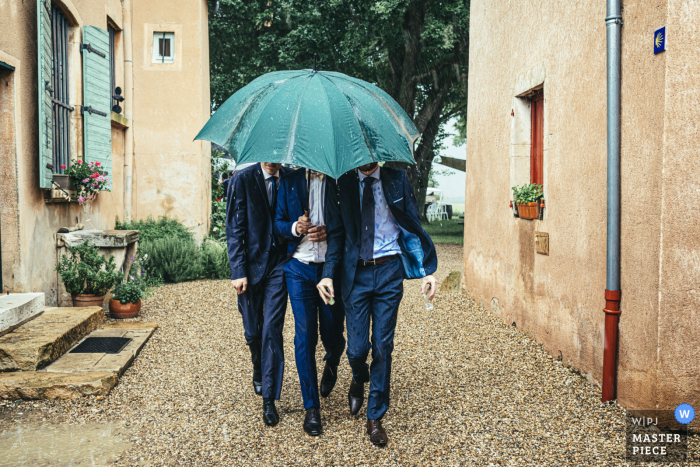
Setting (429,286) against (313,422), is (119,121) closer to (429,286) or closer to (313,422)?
(313,422)

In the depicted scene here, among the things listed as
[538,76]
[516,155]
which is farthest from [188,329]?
[538,76]

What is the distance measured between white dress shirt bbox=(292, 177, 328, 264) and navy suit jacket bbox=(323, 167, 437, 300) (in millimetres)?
117

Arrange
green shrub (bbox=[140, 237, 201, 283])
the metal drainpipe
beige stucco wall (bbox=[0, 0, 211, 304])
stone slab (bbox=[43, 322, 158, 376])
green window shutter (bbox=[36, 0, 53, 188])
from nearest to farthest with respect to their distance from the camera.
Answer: the metal drainpipe < stone slab (bbox=[43, 322, 158, 376]) < beige stucco wall (bbox=[0, 0, 211, 304]) < green window shutter (bbox=[36, 0, 53, 188]) < green shrub (bbox=[140, 237, 201, 283])

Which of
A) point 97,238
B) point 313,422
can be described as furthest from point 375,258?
point 97,238

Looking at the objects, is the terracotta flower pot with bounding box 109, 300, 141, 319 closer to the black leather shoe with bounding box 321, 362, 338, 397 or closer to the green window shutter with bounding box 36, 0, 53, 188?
the green window shutter with bounding box 36, 0, 53, 188

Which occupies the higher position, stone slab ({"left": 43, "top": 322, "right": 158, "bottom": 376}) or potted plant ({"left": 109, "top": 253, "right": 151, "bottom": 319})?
potted plant ({"left": 109, "top": 253, "right": 151, "bottom": 319})

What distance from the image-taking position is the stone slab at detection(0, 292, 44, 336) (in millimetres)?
4676

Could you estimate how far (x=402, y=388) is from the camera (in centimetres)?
445

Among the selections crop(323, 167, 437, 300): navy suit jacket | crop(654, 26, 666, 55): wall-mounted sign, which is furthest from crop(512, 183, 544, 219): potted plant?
crop(323, 167, 437, 300): navy suit jacket

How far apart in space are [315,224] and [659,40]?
92.9 inches

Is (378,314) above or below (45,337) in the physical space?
above

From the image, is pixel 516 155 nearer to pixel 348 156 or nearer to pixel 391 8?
pixel 348 156

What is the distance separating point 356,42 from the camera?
49.3ft

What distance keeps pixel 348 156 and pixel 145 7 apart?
9.55 metres
